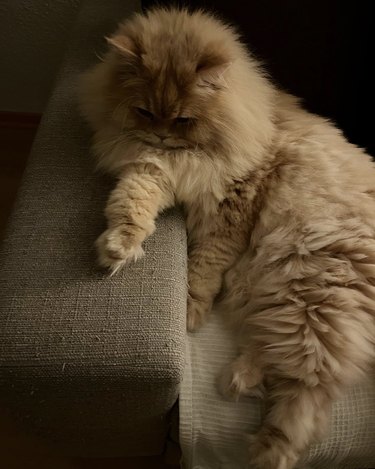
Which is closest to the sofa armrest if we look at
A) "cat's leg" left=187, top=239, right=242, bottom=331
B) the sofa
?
the sofa

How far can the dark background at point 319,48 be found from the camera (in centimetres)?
144

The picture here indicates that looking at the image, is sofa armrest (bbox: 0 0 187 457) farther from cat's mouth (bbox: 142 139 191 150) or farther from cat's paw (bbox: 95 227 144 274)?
cat's mouth (bbox: 142 139 191 150)

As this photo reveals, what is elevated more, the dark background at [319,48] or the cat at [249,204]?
the dark background at [319,48]

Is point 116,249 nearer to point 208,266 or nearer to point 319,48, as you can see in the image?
point 208,266

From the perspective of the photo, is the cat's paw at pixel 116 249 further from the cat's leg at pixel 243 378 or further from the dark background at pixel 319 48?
the dark background at pixel 319 48

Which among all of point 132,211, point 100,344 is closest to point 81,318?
point 100,344

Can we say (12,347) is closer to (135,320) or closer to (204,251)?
(135,320)

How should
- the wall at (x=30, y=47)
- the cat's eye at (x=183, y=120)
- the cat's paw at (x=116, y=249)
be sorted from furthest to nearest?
1. the wall at (x=30, y=47)
2. the cat's eye at (x=183, y=120)
3. the cat's paw at (x=116, y=249)

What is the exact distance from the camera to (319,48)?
4.94 feet

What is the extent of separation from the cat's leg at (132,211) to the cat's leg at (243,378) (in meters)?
0.33

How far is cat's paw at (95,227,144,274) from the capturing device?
0.93 meters

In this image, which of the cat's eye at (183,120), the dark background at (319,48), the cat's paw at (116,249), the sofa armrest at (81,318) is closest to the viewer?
the sofa armrest at (81,318)

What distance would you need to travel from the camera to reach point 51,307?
88cm

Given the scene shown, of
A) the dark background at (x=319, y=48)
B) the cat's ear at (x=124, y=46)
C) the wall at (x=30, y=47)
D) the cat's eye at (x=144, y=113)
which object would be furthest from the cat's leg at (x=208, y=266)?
the wall at (x=30, y=47)
